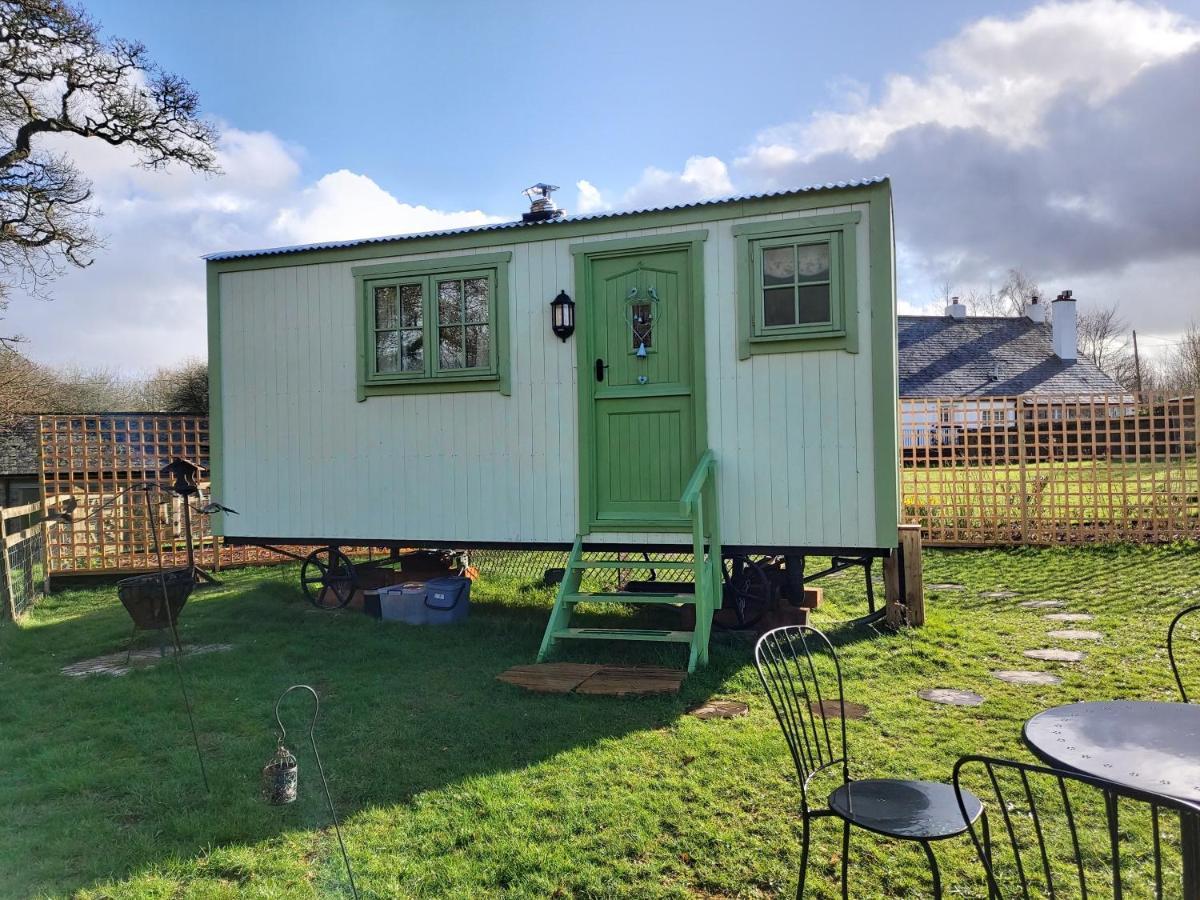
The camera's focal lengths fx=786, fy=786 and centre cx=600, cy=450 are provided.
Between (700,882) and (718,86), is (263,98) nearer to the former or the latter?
(718,86)

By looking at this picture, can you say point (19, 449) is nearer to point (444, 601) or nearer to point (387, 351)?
point (387, 351)

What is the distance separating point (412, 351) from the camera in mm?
6227

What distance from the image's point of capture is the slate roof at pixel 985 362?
67.2 ft

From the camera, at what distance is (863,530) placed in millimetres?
5055

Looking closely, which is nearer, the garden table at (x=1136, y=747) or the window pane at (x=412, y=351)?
the garden table at (x=1136, y=747)

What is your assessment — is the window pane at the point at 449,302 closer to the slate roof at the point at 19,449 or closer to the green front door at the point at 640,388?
the green front door at the point at 640,388

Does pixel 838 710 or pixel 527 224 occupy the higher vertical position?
pixel 527 224

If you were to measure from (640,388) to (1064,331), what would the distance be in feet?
66.6

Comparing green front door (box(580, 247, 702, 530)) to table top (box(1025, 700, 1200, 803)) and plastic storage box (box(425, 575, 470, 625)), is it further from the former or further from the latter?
table top (box(1025, 700, 1200, 803))

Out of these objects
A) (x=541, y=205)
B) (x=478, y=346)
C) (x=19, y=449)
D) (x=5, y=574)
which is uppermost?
(x=541, y=205)

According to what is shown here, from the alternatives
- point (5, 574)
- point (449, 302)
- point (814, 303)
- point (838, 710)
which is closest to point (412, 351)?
point (449, 302)

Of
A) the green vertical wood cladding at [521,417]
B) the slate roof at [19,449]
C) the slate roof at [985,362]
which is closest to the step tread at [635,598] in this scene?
the green vertical wood cladding at [521,417]

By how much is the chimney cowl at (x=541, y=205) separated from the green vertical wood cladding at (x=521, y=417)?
22 centimetres

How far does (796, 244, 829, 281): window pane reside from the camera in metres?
5.14
